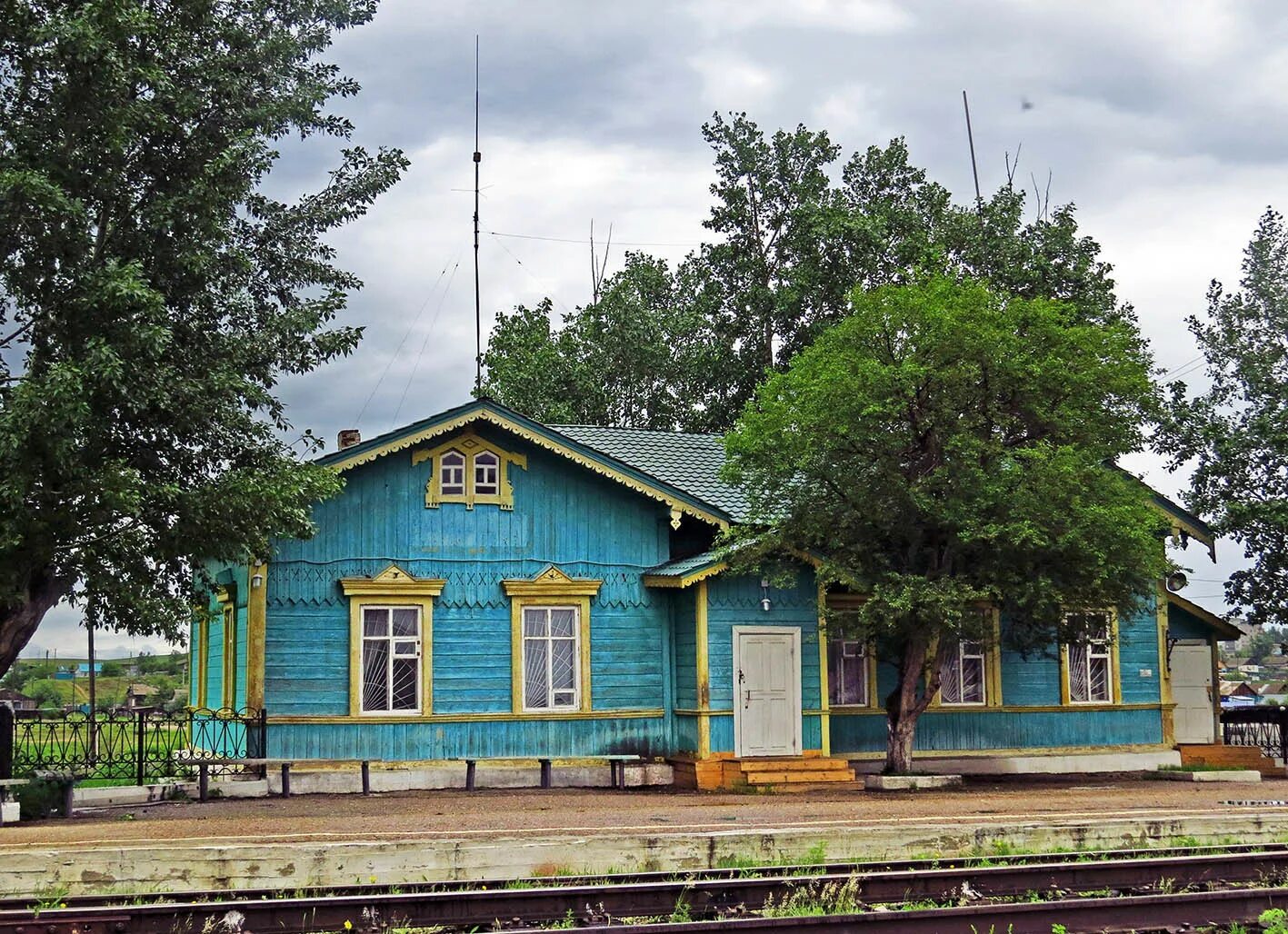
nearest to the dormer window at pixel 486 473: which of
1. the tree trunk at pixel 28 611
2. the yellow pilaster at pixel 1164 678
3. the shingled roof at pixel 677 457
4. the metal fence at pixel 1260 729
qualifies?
the shingled roof at pixel 677 457

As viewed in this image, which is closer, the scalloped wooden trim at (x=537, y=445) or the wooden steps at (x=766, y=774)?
the scalloped wooden trim at (x=537, y=445)

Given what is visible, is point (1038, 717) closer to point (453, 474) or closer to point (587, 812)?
point (587, 812)

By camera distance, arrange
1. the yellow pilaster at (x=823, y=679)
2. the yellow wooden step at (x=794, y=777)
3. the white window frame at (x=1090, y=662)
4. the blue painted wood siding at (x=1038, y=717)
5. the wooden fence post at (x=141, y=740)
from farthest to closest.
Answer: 1. the white window frame at (x=1090, y=662)
2. the blue painted wood siding at (x=1038, y=717)
3. the yellow pilaster at (x=823, y=679)
4. the yellow wooden step at (x=794, y=777)
5. the wooden fence post at (x=141, y=740)

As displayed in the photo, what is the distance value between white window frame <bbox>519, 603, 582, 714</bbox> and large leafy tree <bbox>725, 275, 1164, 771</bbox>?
2.76 metres

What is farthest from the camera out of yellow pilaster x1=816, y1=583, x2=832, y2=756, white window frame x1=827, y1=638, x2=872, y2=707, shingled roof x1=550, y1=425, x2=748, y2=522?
white window frame x1=827, y1=638, x2=872, y2=707

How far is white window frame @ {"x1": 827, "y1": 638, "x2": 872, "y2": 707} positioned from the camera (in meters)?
22.7

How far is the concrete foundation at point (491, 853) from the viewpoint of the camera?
35.0ft

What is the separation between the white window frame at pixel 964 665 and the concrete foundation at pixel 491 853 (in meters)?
10.2

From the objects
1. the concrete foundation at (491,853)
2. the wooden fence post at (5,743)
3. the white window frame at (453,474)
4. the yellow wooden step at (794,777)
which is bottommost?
the yellow wooden step at (794,777)

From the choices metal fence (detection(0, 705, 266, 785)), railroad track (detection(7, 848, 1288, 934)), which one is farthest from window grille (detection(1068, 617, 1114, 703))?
metal fence (detection(0, 705, 266, 785))

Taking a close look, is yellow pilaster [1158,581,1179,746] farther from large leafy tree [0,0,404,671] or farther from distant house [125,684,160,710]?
distant house [125,684,160,710]

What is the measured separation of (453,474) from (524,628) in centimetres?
247

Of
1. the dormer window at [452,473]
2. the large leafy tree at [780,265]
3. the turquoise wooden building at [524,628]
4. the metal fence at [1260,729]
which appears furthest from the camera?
the large leafy tree at [780,265]

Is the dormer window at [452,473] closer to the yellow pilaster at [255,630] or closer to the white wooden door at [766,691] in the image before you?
the yellow pilaster at [255,630]
